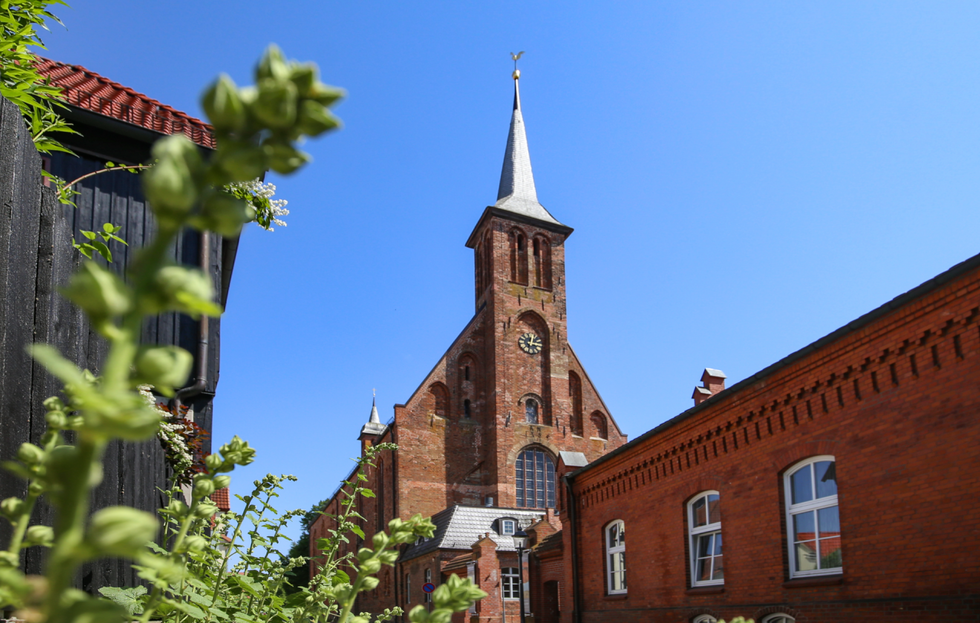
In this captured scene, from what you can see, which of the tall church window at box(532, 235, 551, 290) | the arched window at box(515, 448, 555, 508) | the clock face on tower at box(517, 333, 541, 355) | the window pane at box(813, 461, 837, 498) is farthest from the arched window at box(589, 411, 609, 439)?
the window pane at box(813, 461, 837, 498)

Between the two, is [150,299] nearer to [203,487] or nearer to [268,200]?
[203,487]

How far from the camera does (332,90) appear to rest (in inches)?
29.7

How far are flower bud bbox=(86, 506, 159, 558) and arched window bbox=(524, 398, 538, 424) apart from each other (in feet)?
114

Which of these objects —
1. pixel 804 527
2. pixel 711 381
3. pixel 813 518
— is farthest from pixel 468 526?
pixel 813 518

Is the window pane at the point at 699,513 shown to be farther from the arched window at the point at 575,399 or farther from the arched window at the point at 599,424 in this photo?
the arched window at the point at 599,424

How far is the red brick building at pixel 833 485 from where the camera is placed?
7.88m

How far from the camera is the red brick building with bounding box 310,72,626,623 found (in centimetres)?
3253

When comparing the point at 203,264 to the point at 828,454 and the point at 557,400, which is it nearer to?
the point at 828,454

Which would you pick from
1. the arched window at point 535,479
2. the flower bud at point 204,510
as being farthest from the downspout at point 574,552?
the arched window at point 535,479

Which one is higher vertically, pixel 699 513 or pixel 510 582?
pixel 699 513

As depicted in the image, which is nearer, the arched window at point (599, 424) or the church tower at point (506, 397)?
the church tower at point (506, 397)

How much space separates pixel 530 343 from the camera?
36.3 metres

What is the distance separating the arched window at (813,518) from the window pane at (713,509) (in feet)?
5.84

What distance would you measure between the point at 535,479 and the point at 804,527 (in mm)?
24539
